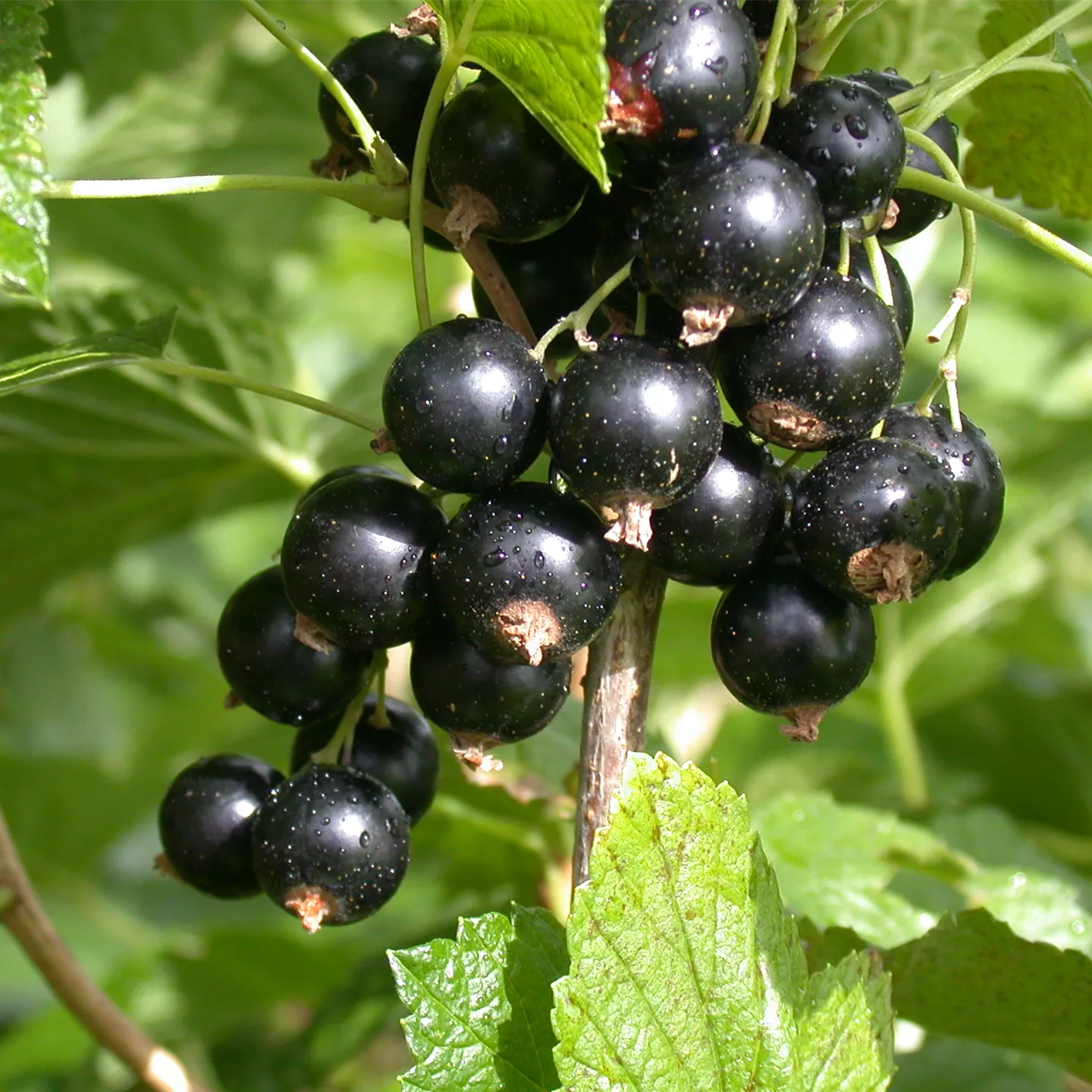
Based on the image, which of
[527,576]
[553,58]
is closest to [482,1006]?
[527,576]

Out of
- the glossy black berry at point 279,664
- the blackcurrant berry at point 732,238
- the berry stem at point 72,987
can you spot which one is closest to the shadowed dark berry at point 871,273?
the blackcurrant berry at point 732,238

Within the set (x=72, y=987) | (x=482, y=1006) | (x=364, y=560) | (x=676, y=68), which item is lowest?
(x=72, y=987)

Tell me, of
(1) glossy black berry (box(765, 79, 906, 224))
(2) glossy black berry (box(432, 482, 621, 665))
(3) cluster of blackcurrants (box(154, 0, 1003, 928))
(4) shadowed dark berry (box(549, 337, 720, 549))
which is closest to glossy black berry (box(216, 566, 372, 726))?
(3) cluster of blackcurrants (box(154, 0, 1003, 928))

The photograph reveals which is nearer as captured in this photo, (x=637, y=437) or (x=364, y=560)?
(x=637, y=437)

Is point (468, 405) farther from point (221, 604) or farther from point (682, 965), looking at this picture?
point (221, 604)

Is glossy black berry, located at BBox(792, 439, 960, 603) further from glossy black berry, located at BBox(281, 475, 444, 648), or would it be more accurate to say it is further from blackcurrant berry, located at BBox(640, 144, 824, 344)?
glossy black berry, located at BBox(281, 475, 444, 648)

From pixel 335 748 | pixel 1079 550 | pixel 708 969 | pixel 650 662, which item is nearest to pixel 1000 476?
pixel 650 662

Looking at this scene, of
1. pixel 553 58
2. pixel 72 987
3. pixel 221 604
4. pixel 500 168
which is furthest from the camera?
pixel 221 604
